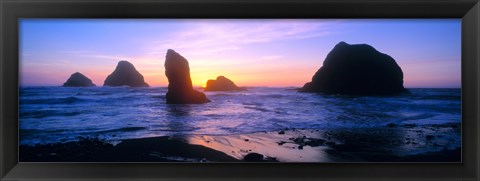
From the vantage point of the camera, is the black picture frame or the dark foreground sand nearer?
the black picture frame

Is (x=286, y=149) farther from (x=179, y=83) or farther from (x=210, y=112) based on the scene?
(x=179, y=83)

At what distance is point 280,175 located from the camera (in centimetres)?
204

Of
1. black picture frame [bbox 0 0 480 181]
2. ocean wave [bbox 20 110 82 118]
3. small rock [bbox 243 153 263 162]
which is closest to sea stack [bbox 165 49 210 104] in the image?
black picture frame [bbox 0 0 480 181]

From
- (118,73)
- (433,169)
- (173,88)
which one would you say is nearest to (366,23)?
(433,169)

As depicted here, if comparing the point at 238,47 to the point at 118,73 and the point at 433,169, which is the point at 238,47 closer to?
the point at 118,73

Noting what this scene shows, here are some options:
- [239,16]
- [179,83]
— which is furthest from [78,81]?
[239,16]

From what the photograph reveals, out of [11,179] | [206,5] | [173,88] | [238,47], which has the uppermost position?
[206,5]

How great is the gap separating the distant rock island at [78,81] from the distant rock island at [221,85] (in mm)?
731

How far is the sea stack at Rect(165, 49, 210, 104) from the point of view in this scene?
7.01ft

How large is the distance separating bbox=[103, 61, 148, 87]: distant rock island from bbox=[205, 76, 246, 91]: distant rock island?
0.41 m

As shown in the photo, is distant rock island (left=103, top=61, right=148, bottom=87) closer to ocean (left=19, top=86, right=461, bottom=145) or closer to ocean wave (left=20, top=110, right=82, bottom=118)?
ocean (left=19, top=86, right=461, bottom=145)

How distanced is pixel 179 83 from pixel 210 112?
270 millimetres

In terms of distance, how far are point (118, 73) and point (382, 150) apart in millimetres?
1688

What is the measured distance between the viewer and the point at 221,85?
218cm
